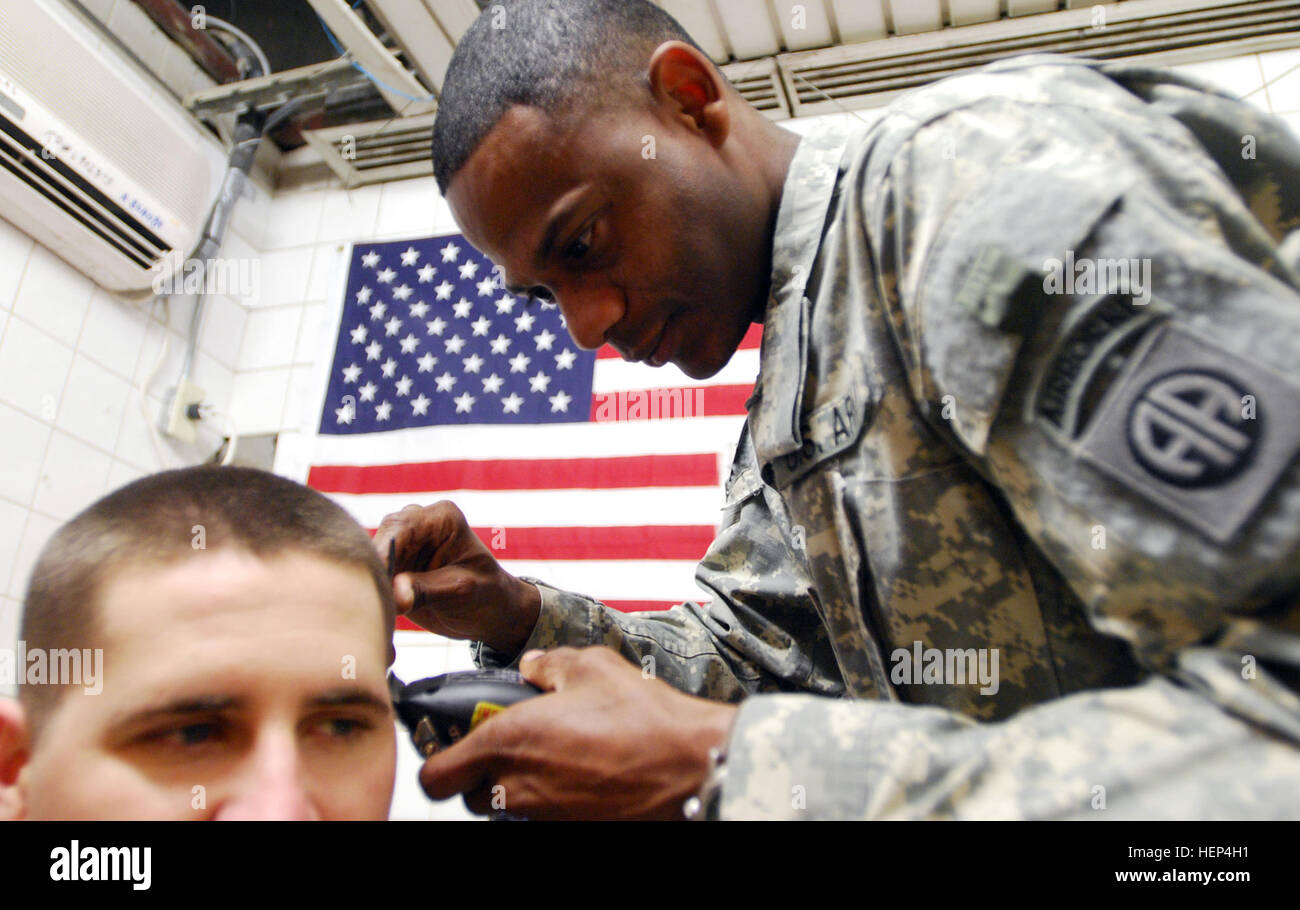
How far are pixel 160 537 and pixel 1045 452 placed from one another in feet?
2.60

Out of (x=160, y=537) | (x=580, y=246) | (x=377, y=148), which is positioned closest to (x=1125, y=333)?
(x=580, y=246)

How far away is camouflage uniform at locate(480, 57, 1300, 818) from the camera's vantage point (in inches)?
19.3

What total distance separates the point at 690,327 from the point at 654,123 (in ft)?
0.83

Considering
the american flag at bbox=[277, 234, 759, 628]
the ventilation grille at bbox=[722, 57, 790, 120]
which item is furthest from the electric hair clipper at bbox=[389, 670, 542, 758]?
the ventilation grille at bbox=[722, 57, 790, 120]

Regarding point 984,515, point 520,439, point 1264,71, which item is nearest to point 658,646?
point 984,515

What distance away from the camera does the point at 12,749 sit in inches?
28.2

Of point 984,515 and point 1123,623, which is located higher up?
point 984,515

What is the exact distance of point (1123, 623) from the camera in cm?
56

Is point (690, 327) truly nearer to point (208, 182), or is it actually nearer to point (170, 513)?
point (170, 513)

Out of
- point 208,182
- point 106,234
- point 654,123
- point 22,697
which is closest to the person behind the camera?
point 22,697

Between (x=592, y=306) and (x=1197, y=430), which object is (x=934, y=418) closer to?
(x=1197, y=430)

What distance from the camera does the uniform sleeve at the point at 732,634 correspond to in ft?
4.06
